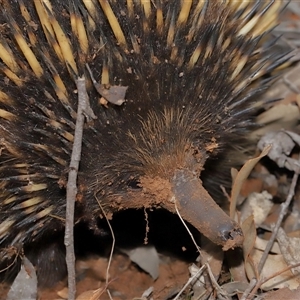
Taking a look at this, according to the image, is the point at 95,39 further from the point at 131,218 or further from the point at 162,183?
the point at 131,218

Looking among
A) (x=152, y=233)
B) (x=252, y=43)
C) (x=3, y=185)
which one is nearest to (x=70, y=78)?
(x=3, y=185)

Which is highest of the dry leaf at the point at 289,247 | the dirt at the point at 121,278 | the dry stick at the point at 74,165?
the dry stick at the point at 74,165

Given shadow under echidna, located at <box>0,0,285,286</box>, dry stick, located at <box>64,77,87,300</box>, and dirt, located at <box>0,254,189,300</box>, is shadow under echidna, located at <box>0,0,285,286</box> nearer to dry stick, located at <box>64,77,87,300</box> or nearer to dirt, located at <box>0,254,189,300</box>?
dry stick, located at <box>64,77,87,300</box>

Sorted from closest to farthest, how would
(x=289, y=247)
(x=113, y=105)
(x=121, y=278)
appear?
1. (x=113, y=105)
2. (x=289, y=247)
3. (x=121, y=278)

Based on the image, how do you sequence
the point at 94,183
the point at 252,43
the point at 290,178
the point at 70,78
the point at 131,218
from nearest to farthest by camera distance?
the point at 70,78, the point at 94,183, the point at 252,43, the point at 131,218, the point at 290,178

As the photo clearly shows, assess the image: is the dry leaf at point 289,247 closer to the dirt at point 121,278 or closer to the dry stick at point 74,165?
the dirt at point 121,278

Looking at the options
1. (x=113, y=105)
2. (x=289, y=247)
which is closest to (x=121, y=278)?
(x=289, y=247)

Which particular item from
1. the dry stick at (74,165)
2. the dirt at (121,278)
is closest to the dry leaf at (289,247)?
the dirt at (121,278)

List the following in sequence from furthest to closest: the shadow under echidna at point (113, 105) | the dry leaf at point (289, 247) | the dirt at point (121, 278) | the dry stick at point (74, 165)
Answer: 1. the dirt at point (121, 278)
2. the dry leaf at point (289, 247)
3. the shadow under echidna at point (113, 105)
4. the dry stick at point (74, 165)

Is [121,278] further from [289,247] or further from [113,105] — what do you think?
[113,105]
